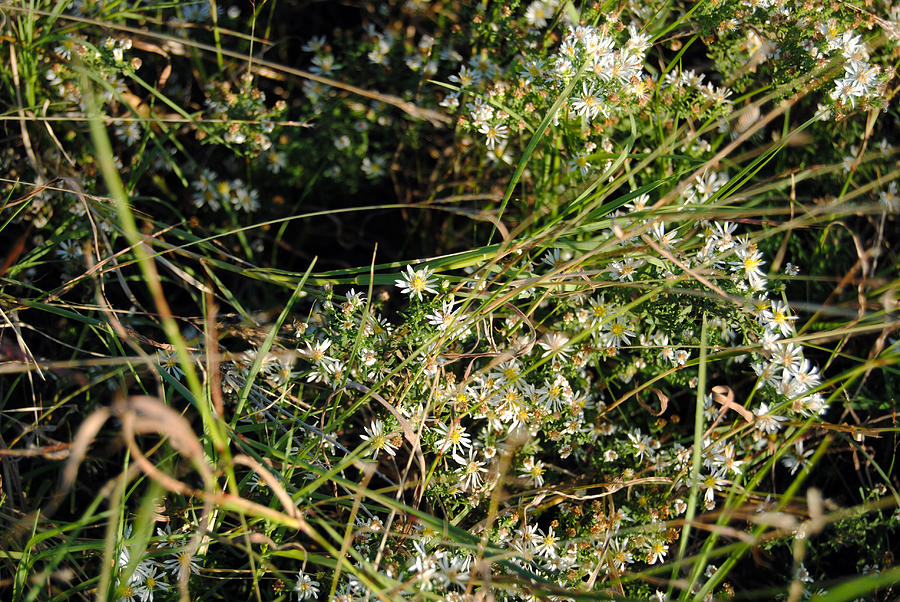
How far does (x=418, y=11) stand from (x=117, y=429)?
5.95 feet

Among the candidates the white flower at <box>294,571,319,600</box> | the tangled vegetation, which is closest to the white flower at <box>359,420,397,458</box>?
the tangled vegetation

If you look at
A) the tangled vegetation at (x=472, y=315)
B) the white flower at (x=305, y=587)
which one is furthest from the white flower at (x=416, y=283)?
the white flower at (x=305, y=587)

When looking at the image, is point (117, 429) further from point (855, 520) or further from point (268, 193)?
point (855, 520)

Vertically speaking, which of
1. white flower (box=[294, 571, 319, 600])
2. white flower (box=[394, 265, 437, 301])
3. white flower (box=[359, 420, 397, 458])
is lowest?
white flower (box=[294, 571, 319, 600])

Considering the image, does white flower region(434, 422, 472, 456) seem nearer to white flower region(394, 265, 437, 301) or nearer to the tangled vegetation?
the tangled vegetation

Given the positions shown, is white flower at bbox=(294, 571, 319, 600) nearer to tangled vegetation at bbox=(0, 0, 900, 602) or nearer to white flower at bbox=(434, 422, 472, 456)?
tangled vegetation at bbox=(0, 0, 900, 602)

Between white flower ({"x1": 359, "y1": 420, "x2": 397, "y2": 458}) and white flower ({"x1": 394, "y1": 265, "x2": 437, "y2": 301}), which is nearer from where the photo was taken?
white flower ({"x1": 359, "y1": 420, "x2": 397, "y2": 458})

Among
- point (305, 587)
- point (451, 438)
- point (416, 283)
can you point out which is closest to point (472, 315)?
point (416, 283)

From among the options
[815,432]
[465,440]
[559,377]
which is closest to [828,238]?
[815,432]

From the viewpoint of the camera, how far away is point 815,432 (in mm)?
2041

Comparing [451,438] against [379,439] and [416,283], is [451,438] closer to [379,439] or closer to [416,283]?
[379,439]

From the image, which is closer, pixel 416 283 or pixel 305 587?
pixel 305 587

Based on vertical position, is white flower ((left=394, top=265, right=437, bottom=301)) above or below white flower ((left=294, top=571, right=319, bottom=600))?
above

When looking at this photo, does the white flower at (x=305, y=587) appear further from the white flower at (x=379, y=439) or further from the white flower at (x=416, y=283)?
the white flower at (x=416, y=283)
